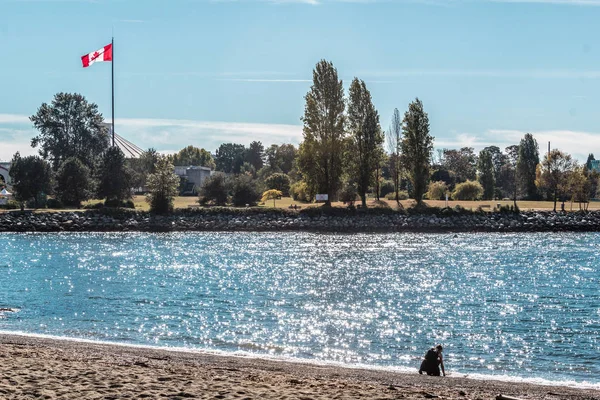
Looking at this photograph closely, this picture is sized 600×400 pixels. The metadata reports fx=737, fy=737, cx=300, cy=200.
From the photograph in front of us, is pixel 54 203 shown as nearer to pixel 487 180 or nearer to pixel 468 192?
pixel 468 192

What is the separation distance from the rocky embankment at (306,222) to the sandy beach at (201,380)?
192 ft

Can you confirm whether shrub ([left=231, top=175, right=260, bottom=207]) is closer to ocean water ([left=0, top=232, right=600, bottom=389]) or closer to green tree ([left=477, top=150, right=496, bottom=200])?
ocean water ([left=0, top=232, right=600, bottom=389])

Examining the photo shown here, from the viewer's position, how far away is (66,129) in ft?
396

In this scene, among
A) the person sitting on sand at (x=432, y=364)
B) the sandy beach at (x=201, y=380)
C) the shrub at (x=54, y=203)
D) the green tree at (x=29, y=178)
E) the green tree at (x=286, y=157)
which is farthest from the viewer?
the green tree at (x=286, y=157)

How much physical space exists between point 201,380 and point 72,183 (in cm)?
8118

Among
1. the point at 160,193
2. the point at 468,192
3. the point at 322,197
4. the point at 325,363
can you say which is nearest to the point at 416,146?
the point at 322,197

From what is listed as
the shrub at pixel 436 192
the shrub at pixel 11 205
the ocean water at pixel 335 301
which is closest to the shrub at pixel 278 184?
the shrub at pixel 436 192

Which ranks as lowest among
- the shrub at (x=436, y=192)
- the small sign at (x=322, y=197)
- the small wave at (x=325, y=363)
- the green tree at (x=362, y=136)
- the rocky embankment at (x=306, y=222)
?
the small wave at (x=325, y=363)

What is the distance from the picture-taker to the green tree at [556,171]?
91062 mm

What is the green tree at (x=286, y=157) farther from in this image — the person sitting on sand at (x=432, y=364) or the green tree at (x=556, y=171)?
the person sitting on sand at (x=432, y=364)

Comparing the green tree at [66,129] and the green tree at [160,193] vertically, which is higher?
the green tree at [66,129]

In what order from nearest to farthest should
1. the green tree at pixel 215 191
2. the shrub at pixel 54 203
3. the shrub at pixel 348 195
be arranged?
the shrub at pixel 348 195, the green tree at pixel 215 191, the shrub at pixel 54 203

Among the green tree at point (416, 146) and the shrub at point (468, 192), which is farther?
the shrub at point (468, 192)

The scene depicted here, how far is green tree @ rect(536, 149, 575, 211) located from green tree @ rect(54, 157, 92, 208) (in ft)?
189
